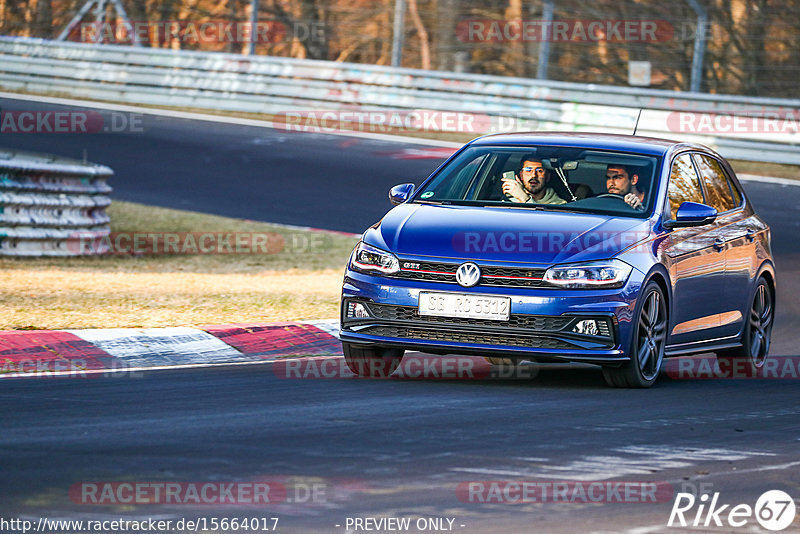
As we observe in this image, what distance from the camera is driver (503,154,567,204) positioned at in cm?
935

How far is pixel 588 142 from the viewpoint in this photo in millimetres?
9742

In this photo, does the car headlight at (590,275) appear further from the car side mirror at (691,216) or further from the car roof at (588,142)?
the car roof at (588,142)

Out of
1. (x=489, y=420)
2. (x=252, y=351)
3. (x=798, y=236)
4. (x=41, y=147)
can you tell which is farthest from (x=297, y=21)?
(x=489, y=420)

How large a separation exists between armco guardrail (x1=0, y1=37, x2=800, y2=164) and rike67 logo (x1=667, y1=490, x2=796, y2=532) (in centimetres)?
1710

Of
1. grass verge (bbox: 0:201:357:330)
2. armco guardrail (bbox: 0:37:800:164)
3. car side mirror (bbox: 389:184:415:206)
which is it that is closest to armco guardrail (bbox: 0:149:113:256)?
grass verge (bbox: 0:201:357:330)

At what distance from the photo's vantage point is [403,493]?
5660mm

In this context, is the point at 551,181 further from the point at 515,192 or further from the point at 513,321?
the point at 513,321

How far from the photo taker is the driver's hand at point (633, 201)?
363 inches

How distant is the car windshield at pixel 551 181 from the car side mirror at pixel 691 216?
174 mm

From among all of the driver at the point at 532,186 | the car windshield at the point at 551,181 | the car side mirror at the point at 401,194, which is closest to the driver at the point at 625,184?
the car windshield at the point at 551,181

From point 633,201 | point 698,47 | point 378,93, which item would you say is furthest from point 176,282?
point 698,47

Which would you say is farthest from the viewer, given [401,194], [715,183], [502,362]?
[715,183]

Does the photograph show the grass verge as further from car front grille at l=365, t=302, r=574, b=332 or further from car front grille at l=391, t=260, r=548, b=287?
car front grille at l=391, t=260, r=548, b=287

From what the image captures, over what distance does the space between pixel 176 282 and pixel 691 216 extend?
19.7ft
